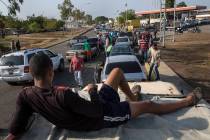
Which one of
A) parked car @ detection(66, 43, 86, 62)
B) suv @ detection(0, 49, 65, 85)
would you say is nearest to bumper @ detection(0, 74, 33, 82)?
suv @ detection(0, 49, 65, 85)

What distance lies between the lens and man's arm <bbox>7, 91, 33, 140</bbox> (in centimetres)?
446

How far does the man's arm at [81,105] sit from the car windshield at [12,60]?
49.9 ft

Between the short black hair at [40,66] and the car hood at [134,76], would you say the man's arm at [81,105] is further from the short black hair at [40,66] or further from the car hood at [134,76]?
the car hood at [134,76]

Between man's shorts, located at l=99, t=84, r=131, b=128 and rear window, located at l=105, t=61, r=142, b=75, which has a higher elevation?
man's shorts, located at l=99, t=84, r=131, b=128

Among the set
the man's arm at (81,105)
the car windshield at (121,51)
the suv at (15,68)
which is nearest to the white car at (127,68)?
the car windshield at (121,51)

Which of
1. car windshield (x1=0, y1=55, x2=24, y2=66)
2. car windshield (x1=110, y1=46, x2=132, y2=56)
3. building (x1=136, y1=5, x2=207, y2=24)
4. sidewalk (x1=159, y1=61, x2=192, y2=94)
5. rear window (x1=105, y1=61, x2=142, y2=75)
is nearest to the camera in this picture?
rear window (x1=105, y1=61, x2=142, y2=75)

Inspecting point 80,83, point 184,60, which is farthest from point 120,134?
point 184,60

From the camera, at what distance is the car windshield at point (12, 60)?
19.2m

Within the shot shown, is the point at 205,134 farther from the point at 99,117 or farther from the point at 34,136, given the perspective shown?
the point at 34,136

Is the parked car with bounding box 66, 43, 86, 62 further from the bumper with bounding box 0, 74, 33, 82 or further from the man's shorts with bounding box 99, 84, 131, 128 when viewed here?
the man's shorts with bounding box 99, 84, 131, 128

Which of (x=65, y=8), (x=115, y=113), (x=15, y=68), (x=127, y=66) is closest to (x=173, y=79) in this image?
(x=127, y=66)

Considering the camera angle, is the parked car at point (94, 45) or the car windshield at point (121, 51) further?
the parked car at point (94, 45)

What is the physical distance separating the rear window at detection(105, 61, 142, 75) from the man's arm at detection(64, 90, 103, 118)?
9.57m

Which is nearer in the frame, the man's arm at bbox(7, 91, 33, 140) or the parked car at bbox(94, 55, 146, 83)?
the man's arm at bbox(7, 91, 33, 140)
